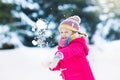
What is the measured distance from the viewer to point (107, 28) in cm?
469

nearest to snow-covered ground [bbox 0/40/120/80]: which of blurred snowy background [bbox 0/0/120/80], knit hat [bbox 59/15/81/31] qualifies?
blurred snowy background [bbox 0/0/120/80]

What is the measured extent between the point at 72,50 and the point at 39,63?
5.42ft

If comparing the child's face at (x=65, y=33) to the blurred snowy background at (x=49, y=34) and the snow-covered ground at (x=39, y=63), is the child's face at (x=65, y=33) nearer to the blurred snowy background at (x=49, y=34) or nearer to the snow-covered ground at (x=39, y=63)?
the snow-covered ground at (x=39, y=63)

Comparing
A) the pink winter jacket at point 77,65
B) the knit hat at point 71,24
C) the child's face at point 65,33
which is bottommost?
the pink winter jacket at point 77,65

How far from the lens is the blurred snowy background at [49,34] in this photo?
3578mm

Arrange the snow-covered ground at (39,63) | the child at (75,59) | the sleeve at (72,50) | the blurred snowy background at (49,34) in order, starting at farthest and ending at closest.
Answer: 1. the blurred snowy background at (49,34)
2. the snow-covered ground at (39,63)
3. the child at (75,59)
4. the sleeve at (72,50)

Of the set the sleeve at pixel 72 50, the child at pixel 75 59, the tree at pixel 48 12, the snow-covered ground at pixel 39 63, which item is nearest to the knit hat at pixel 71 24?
the child at pixel 75 59

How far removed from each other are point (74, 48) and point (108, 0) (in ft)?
8.85

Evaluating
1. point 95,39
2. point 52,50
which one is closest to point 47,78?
point 52,50

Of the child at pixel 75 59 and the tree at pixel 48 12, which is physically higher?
the tree at pixel 48 12

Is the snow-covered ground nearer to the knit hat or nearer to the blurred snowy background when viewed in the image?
the blurred snowy background

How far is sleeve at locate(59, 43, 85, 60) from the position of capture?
2.00 meters

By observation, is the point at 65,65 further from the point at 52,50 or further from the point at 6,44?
the point at 6,44

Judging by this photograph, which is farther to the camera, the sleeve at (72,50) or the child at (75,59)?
the child at (75,59)
